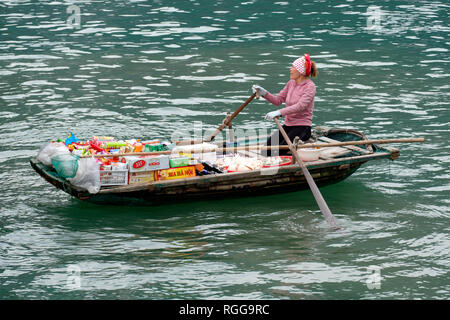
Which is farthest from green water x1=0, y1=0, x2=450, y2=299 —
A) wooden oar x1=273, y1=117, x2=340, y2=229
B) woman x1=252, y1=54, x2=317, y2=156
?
woman x1=252, y1=54, x2=317, y2=156

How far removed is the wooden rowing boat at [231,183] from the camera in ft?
28.8

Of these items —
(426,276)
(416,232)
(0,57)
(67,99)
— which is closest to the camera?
(426,276)

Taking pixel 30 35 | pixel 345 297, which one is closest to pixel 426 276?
pixel 345 297

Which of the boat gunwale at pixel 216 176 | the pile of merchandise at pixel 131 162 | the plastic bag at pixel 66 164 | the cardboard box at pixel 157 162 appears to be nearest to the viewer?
the plastic bag at pixel 66 164

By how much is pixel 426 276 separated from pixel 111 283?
10.9 feet

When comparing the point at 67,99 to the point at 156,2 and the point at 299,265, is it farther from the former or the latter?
the point at 156,2

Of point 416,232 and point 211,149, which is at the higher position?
point 211,149

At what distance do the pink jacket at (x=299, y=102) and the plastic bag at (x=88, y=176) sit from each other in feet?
8.92

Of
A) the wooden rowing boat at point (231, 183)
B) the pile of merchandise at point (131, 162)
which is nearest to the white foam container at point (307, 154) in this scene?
the wooden rowing boat at point (231, 183)

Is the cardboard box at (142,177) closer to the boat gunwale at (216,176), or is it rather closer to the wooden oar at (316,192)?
the boat gunwale at (216,176)

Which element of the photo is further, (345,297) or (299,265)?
(299,265)

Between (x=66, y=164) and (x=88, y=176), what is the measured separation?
1.00 feet

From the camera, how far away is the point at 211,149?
9.45 metres
